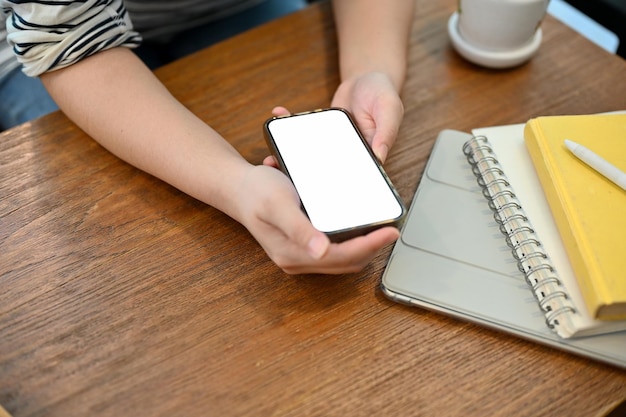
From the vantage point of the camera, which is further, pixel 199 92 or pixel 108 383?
pixel 199 92

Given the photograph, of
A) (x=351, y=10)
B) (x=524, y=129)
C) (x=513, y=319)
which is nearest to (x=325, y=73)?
(x=351, y=10)

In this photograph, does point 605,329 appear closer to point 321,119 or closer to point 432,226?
point 432,226

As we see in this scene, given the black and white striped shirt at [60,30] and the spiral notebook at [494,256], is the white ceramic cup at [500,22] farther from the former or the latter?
the black and white striped shirt at [60,30]

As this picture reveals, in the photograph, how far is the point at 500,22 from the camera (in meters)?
0.68

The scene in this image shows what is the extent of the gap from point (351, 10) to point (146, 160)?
1.02ft

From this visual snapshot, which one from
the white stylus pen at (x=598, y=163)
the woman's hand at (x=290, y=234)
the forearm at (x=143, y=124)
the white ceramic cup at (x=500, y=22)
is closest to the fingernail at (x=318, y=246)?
the woman's hand at (x=290, y=234)

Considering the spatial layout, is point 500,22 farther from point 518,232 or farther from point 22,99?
point 22,99

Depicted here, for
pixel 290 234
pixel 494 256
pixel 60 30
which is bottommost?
pixel 494 256

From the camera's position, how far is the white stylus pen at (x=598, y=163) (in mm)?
524

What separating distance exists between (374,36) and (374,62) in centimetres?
5

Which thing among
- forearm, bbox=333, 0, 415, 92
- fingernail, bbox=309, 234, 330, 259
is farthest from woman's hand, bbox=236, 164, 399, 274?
forearm, bbox=333, 0, 415, 92

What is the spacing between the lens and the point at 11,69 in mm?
720

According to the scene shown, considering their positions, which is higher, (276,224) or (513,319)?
(276,224)

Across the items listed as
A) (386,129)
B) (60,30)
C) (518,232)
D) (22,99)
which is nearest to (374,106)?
(386,129)
